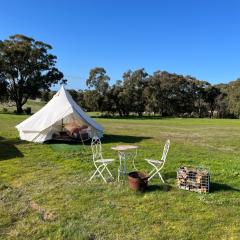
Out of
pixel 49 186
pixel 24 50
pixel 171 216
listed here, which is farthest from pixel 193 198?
pixel 24 50

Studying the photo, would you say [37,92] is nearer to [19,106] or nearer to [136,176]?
[19,106]

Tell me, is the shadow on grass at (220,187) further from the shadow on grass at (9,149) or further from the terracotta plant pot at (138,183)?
the shadow on grass at (9,149)

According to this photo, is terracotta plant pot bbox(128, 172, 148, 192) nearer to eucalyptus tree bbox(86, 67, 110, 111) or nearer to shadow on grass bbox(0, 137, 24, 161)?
shadow on grass bbox(0, 137, 24, 161)

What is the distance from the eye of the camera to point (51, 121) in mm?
14648

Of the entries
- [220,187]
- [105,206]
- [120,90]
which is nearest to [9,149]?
[105,206]

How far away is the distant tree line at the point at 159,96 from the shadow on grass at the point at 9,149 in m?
37.5

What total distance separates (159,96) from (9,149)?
163 ft

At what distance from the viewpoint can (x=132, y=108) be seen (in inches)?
2282

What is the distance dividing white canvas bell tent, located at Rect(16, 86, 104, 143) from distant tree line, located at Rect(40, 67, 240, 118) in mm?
36337

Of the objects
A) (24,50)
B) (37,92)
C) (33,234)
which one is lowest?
(33,234)

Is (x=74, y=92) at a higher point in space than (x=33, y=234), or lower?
higher

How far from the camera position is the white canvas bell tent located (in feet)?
47.8

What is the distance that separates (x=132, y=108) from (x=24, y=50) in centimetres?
2284

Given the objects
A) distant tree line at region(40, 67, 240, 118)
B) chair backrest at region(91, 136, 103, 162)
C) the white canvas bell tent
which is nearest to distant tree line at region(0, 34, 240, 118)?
distant tree line at region(40, 67, 240, 118)
